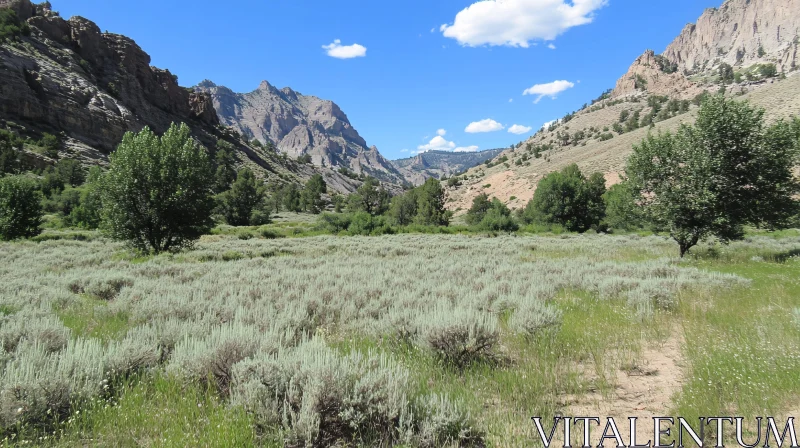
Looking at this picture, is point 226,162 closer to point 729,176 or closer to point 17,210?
point 17,210

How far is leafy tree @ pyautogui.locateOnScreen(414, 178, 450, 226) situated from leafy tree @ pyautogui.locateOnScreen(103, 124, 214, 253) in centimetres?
4018

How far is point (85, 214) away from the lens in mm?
43656

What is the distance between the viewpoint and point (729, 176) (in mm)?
13672

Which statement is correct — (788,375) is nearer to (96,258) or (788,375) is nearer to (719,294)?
(719,294)

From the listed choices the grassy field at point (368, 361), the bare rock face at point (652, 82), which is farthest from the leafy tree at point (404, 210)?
the bare rock face at point (652, 82)

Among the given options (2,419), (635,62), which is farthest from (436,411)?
(635,62)

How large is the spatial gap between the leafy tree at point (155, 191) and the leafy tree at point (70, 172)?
201ft

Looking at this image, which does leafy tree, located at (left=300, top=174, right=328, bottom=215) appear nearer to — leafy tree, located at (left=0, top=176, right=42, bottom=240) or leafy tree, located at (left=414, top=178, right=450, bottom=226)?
leafy tree, located at (left=414, top=178, right=450, bottom=226)

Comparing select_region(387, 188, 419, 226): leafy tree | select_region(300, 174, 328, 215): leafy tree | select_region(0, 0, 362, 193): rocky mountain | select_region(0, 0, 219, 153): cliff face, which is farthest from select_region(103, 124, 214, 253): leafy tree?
select_region(0, 0, 219, 153): cliff face

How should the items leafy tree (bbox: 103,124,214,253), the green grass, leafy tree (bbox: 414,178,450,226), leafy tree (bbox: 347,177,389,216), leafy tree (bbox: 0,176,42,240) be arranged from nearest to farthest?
1. the green grass
2. leafy tree (bbox: 103,124,214,253)
3. leafy tree (bbox: 0,176,42,240)
4. leafy tree (bbox: 414,178,450,226)
5. leafy tree (bbox: 347,177,389,216)

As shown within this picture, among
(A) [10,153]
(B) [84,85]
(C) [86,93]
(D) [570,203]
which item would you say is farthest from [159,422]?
(B) [84,85]

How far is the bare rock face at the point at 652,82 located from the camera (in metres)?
119

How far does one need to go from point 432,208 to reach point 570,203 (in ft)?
66.9

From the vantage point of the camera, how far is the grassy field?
107 inches
